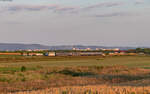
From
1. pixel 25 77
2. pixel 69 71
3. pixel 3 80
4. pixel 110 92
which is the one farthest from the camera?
pixel 69 71

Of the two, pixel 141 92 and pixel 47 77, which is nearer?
pixel 141 92

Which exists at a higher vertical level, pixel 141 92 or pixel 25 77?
pixel 141 92

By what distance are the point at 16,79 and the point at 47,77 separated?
4.65 meters

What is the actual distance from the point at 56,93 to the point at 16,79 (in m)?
24.5

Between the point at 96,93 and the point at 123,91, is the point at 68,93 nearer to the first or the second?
the point at 96,93

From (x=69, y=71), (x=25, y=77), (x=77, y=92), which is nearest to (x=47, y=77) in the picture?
(x=25, y=77)

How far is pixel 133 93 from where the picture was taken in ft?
37.1

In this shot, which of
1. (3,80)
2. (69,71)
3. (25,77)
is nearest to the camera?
(3,80)

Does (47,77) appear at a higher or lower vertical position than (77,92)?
lower

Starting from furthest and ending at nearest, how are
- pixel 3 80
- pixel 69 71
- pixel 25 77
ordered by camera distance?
pixel 69 71, pixel 25 77, pixel 3 80

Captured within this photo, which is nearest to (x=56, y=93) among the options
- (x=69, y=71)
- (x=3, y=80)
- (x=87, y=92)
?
(x=87, y=92)

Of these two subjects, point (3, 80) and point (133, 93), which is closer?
point (133, 93)

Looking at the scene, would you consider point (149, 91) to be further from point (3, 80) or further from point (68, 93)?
point (3, 80)

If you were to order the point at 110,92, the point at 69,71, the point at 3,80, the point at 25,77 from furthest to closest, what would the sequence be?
the point at 69,71 < the point at 25,77 < the point at 3,80 < the point at 110,92
